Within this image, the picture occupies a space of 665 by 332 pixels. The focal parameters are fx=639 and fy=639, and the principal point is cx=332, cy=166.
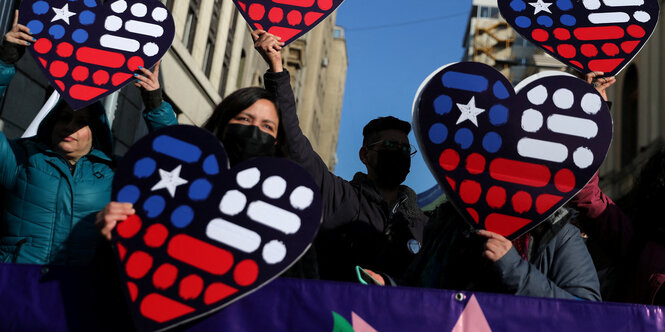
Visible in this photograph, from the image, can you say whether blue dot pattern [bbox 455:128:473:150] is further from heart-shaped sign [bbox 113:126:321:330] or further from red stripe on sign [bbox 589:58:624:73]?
red stripe on sign [bbox 589:58:624:73]

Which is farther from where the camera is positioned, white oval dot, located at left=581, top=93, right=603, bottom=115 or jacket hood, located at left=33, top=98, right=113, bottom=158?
jacket hood, located at left=33, top=98, right=113, bottom=158

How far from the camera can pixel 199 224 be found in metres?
1.76

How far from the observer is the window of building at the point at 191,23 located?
13188 millimetres

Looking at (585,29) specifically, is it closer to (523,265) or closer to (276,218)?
(523,265)

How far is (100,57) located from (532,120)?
→ 193 centimetres

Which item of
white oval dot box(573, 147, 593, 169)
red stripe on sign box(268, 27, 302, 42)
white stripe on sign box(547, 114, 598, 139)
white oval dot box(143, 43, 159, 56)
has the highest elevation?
red stripe on sign box(268, 27, 302, 42)

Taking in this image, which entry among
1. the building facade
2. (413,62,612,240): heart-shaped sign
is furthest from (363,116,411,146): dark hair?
the building facade

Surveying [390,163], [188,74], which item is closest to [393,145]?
[390,163]

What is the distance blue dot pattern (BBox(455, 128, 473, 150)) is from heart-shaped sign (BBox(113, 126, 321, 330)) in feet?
1.78

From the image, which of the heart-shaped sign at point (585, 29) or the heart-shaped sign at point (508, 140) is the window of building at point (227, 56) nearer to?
the heart-shaped sign at point (585, 29)

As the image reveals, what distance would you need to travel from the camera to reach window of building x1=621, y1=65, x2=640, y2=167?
1651 cm

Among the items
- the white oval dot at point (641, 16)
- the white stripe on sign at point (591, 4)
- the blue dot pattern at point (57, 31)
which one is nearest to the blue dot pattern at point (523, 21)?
the white stripe on sign at point (591, 4)

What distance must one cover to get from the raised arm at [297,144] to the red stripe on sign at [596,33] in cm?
119

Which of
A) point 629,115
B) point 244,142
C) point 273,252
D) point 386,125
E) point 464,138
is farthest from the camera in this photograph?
point 629,115
